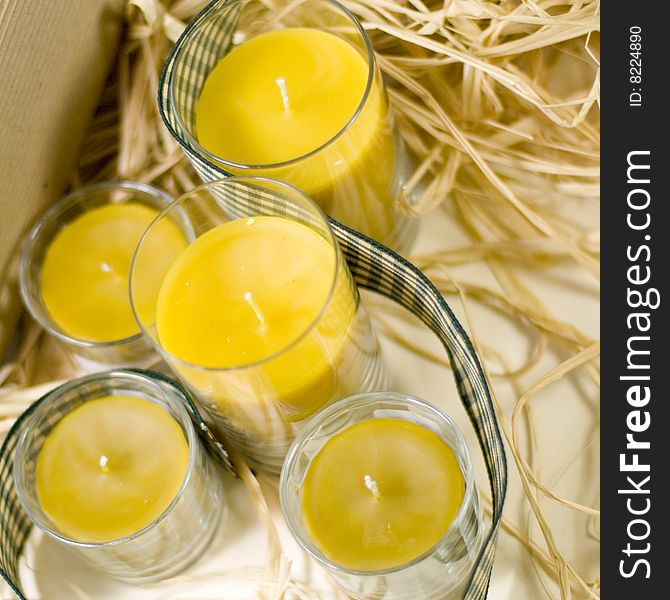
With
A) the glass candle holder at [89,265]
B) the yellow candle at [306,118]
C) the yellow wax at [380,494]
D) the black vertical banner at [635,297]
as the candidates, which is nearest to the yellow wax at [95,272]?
the glass candle holder at [89,265]

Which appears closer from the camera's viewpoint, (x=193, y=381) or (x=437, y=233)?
(x=193, y=381)

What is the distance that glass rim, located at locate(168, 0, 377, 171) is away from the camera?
0.72 metres

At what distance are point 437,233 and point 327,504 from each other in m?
0.29

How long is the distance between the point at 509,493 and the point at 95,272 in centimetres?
40

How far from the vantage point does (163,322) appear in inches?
28.0

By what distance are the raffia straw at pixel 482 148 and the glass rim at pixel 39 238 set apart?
2 centimetres

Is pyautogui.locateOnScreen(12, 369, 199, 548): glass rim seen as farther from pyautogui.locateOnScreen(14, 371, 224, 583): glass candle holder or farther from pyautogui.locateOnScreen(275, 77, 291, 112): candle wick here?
pyautogui.locateOnScreen(275, 77, 291, 112): candle wick

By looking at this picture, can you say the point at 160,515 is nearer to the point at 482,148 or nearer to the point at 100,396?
the point at 100,396

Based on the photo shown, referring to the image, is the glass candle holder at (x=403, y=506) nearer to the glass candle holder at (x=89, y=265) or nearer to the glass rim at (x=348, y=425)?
the glass rim at (x=348, y=425)

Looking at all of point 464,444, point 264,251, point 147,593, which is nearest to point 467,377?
point 464,444

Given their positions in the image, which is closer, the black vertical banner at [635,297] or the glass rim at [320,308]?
the glass rim at [320,308]

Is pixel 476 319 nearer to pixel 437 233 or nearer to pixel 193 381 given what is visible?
pixel 437 233

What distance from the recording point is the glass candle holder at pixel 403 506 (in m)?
0.66

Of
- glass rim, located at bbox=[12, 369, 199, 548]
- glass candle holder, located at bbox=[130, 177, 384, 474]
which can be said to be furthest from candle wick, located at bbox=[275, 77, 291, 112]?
glass rim, located at bbox=[12, 369, 199, 548]
